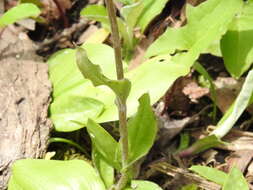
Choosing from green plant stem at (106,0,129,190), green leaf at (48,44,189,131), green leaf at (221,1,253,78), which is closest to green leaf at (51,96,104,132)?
green leaf at (48,44,189,131)

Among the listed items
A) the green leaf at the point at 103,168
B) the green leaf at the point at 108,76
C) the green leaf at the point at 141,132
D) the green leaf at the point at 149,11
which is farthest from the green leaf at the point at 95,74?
the green leaf at the point at 149,11

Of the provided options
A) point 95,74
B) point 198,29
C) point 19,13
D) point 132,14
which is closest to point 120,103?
point 95,74

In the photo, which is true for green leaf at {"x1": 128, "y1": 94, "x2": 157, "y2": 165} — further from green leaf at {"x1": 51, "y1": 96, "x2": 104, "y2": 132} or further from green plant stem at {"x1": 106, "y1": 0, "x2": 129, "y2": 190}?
green leaf at {"x1": 51, "y1": 96, "x2": 104, "y2": 132}

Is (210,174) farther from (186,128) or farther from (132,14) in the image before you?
(132,14)

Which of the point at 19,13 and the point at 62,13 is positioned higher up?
the point at 19,13

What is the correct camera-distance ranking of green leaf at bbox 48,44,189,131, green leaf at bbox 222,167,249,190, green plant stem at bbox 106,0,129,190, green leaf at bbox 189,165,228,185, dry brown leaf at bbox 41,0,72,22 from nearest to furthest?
green plant stem at bbox 106,0,129,190
green leaf at bbox 222,167,249,190
green leaf at bbox 189,165,228,185
green leaf at bbox 48,44,189,131
dry brown leaf at bbox 41,0,72,22

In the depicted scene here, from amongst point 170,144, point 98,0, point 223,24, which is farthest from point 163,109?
point 98,0
